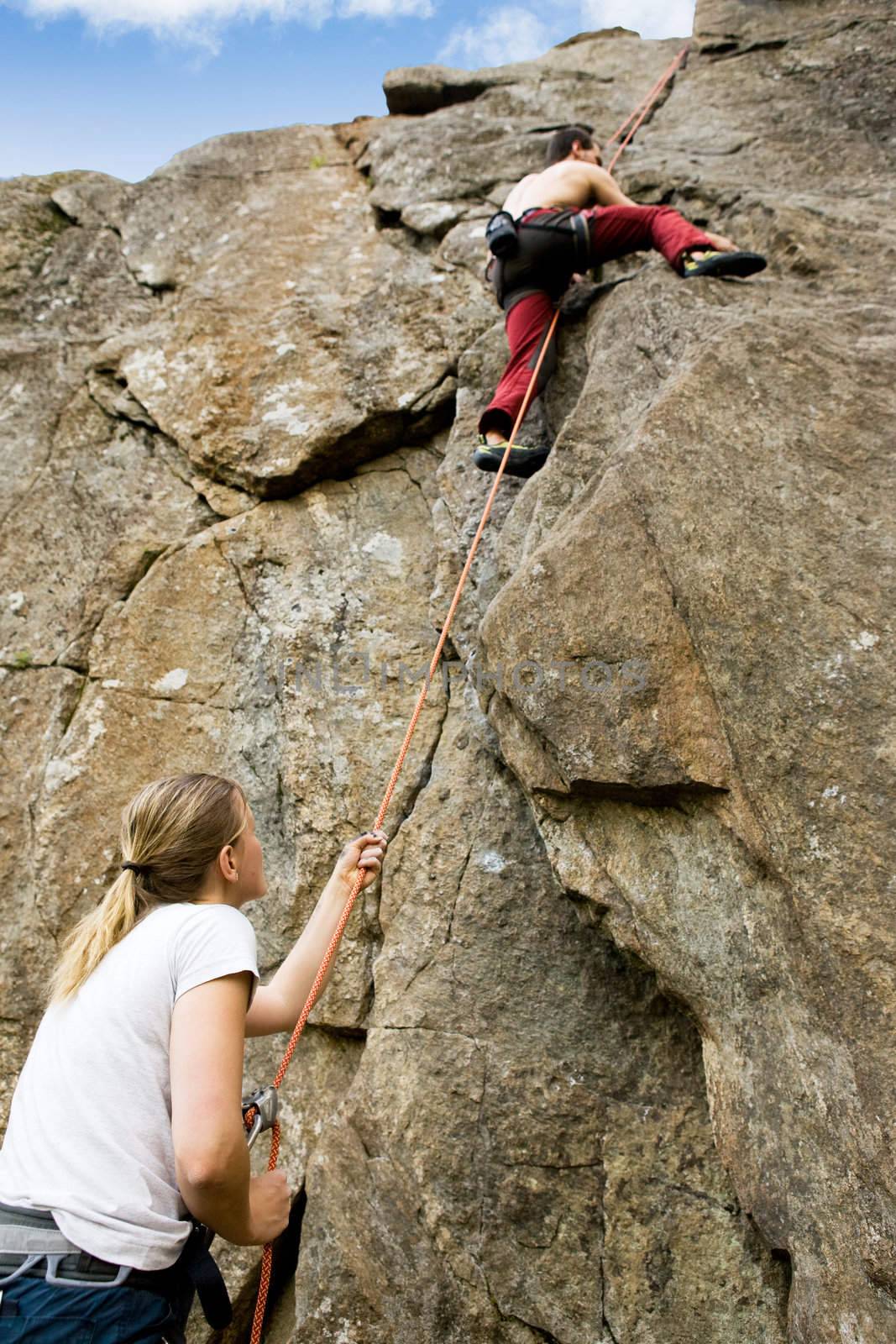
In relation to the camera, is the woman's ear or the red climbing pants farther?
the red climbing pants

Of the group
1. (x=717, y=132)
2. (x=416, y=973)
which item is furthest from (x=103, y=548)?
(x=717, y=132)

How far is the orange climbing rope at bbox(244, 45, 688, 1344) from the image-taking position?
260 centimetres

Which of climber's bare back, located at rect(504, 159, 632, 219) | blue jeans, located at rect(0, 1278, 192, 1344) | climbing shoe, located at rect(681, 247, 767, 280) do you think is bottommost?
blue jeans, located at rect(0, 1278, 192, 1344)

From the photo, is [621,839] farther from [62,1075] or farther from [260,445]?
[260,445]

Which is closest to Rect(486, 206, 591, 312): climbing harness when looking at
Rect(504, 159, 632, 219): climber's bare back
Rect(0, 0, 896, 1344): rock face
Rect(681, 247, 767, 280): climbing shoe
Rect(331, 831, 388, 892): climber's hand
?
Rect(504, 159, 632, 219): climber's bare back

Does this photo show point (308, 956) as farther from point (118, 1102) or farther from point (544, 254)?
point (544, 254)

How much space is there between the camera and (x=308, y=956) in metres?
3.06

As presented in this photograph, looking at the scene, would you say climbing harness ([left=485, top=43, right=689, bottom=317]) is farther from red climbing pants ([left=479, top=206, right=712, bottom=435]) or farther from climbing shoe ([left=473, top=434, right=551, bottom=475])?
climbing shoe ([left=473, top=434, right=551, bottom=475])

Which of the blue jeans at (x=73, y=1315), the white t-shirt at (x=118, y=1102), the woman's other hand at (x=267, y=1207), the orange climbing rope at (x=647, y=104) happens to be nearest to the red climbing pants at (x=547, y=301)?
the orange climbing rope at (x=647, y=104)

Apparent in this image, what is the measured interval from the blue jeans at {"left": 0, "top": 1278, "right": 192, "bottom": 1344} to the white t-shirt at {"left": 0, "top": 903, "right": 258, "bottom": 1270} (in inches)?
2.9

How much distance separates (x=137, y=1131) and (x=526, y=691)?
206 cm

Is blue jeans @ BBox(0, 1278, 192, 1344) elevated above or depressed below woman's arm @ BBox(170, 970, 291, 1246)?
below

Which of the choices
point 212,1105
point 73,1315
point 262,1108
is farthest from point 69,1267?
point 262,1108

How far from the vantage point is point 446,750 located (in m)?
4.50
